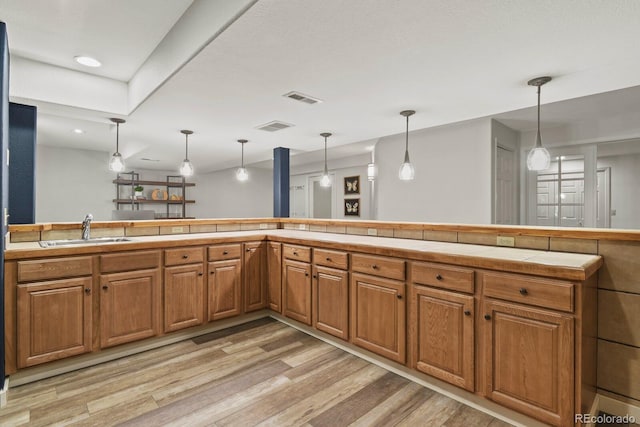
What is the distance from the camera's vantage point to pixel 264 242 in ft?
11.2

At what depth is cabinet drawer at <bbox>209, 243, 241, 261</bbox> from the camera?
3.02 m

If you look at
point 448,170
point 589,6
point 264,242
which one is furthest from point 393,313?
point 448,170

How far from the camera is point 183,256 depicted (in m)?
2.84

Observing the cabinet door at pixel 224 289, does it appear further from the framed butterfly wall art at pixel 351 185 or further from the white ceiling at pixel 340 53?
the framed butterfly wall art at pixel 351 185

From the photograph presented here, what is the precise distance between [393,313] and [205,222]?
2291 mm

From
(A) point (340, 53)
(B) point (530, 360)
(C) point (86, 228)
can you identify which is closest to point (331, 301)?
(B) point (530, 360)

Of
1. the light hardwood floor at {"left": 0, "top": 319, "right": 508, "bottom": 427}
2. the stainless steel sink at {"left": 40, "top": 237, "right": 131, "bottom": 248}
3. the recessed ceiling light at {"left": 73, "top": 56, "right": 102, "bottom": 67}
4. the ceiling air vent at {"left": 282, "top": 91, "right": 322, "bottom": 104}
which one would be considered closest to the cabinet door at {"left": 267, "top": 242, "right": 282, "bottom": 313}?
the light hardwood floor at {"left": 0, "top": 319, "right": 508, "bottom": 427}

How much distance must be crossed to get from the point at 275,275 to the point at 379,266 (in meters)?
1.31

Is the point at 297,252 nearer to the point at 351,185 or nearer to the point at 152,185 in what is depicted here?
the point at 351,185

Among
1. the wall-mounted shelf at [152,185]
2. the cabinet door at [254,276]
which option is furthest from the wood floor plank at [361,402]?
the wall-mounted shelf at [152,185]

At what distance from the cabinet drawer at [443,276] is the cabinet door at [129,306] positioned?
203cm

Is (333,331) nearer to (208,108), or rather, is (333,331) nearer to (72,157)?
(208,108)

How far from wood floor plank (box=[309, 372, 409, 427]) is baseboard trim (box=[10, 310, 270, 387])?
1.57 meters

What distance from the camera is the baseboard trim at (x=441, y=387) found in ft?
5.86
